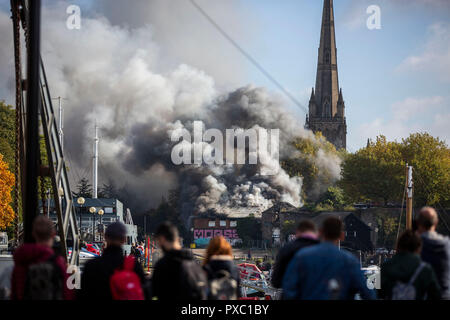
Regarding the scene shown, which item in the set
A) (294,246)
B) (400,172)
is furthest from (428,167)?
(294,246)

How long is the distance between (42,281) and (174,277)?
1325 mm

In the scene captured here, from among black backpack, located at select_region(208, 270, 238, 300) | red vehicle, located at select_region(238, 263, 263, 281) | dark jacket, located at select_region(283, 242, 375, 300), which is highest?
dark jacket, located at select_region(283, 242, 375, 300)


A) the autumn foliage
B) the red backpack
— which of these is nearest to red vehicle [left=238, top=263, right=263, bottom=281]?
the autumn foliage

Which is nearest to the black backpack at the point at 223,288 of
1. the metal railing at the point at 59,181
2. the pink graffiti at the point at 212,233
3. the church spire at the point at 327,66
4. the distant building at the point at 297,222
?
the metal railing at the point at 59,181

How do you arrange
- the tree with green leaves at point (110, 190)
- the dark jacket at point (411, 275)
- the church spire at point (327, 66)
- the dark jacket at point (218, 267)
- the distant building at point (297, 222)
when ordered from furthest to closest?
the church spire at point (327, 66), the tree with green leaves at point (110, 190), the distant building at point (297, 222), the dark jacket at point (218, 267), the dark jacket at point (411, 275)

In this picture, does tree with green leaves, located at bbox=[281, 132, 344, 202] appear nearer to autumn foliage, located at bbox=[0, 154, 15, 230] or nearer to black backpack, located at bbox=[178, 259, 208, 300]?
autumn foliage, located at bbox=[0, 154, 15, 230]

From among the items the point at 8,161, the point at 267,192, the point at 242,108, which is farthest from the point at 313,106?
the point at 8,161

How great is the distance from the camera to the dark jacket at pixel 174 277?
817 cm

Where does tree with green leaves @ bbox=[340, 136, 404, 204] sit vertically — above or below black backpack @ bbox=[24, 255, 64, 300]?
above

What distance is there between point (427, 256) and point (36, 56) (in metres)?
5.57

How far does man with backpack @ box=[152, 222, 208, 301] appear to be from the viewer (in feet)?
26.8

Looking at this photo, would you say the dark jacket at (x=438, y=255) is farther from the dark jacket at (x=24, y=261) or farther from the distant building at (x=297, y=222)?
the distant building at (x=297, y=222)
